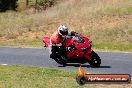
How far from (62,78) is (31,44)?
12727mm

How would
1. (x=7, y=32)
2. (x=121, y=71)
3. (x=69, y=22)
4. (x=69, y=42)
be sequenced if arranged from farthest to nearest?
(x=69, y=22)
(x=7, y=32)
(x=69, y=42)
(x=121, y=71)

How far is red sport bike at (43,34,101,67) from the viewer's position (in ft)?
59.9

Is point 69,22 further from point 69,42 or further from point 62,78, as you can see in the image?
point 62,78

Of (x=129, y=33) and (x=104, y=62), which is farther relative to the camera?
(x=129, y=33)

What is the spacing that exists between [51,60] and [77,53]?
6.66 ft

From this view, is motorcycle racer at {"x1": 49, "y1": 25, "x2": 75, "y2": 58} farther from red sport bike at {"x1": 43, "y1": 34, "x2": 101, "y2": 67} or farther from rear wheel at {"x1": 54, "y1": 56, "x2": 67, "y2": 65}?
rear wheel at {"x1": 54, "y1": 56, "x2": 67, "y2": 65}

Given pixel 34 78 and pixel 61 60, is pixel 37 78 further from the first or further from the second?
pixel 61 60

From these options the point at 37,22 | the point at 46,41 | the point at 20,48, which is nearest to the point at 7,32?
the point at 37,22

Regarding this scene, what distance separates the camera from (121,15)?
3459cm

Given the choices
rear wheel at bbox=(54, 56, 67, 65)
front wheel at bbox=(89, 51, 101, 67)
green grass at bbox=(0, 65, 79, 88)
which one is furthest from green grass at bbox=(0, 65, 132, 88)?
front wheel at bbox=(89, 51, 101, 67)

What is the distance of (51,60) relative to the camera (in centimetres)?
2008

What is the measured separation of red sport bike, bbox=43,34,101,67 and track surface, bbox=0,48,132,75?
0.85 ft

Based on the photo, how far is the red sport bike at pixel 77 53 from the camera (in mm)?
18266

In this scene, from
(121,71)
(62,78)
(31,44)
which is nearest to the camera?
(62,78)
